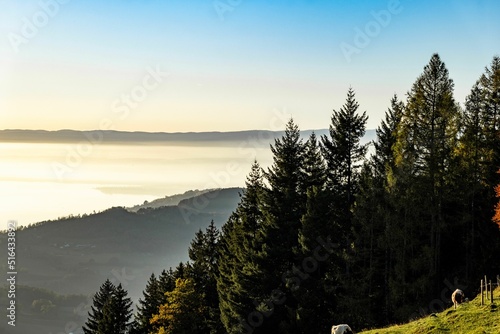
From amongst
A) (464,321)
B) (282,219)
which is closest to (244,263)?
(282,219)

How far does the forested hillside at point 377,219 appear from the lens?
43156 millimetres

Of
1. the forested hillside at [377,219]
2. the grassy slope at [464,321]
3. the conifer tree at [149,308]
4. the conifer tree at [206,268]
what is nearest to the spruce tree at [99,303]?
the conifer tree at [149,308]

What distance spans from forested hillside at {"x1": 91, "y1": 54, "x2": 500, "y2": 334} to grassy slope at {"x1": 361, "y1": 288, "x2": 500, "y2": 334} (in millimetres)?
11650

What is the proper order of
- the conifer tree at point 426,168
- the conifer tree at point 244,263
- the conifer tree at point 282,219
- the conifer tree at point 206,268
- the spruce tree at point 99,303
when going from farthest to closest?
the spruce tree at point 99,303
the conifer tree at point 206,268
the conifer tree at point 244,263
the conifer tree at point 282,219
the conifer tree at point 426,168

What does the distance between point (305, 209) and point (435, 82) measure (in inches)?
656

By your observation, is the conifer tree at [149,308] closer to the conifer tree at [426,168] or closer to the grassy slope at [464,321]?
the conifer tree at [426,168]

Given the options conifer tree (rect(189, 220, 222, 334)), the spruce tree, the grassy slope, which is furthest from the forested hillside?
the spruce tree

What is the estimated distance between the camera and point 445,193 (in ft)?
148

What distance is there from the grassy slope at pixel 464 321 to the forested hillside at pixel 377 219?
11650 millimetres

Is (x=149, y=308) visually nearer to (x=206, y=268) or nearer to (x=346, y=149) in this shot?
(x=206, y=268)

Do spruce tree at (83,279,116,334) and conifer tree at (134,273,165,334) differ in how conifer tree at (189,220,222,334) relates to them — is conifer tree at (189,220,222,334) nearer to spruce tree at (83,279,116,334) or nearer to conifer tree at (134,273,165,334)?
conifer tree at (134,273,165,334)

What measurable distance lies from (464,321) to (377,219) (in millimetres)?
17704

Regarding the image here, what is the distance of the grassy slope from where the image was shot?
24797 mm

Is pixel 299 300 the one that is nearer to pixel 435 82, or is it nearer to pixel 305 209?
pixel 305 209
